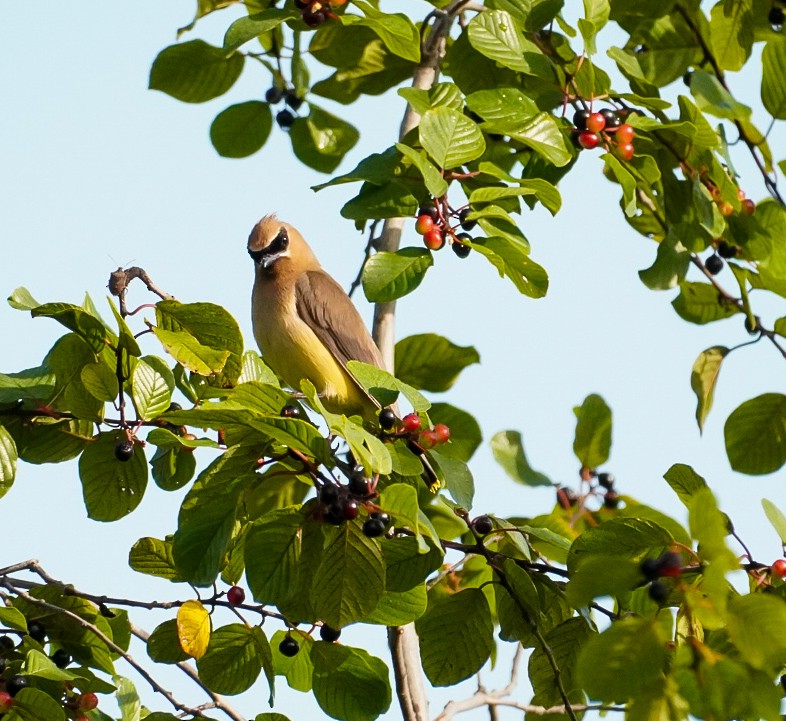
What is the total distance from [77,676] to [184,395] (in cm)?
101

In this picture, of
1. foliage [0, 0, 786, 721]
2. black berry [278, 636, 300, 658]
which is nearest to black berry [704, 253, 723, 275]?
foliage [0, 0, 786, 721]

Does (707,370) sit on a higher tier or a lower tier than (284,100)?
lower

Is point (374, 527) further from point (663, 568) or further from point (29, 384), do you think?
point (29, 384)

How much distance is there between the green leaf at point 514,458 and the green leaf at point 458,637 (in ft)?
2.36

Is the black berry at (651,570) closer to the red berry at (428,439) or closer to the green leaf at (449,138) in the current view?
the red berry at (428,439)

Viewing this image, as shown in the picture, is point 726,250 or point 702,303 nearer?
point 726,250

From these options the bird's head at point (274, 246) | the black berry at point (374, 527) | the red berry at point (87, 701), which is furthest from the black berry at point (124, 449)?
the bird's head at point (274, 246)

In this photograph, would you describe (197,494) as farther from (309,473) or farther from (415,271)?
(415,271)

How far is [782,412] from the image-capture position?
3.96 meters

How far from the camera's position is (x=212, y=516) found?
2.99 metres

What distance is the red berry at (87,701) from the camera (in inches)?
129

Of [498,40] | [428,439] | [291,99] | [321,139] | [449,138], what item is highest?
[291,99]

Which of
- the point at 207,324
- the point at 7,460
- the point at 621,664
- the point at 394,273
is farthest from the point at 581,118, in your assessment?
the point at 621,664

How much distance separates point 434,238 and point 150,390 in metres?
0.96
